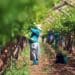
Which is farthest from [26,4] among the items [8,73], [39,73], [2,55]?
[39,73]

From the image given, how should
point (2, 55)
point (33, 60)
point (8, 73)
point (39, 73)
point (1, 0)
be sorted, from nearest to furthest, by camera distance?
point (1, 0) < point (2, 55) < point (8, 73) < point (39, 73) < point (33, 60)

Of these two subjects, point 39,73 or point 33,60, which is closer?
point 39,73

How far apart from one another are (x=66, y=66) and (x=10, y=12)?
570 inches

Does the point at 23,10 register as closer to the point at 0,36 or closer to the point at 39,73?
the point at 0,36

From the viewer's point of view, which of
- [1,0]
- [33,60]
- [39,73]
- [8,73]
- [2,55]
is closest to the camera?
[1,0]

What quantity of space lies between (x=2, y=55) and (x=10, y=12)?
7507 mm

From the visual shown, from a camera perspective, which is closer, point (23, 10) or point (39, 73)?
point (23, 10)

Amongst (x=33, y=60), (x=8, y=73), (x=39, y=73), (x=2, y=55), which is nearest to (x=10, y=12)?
(x=2, y=55)

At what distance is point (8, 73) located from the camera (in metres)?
8.96

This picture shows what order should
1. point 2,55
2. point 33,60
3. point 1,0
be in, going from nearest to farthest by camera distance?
point 1,0 → point 2,55 → point 33,60

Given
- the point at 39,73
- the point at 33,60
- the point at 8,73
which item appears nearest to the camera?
the point at 8,73

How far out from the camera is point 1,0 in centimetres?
80

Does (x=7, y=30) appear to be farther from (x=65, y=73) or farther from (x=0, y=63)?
(x=65, y=73)

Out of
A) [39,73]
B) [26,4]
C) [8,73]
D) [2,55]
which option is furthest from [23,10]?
[39,73]
